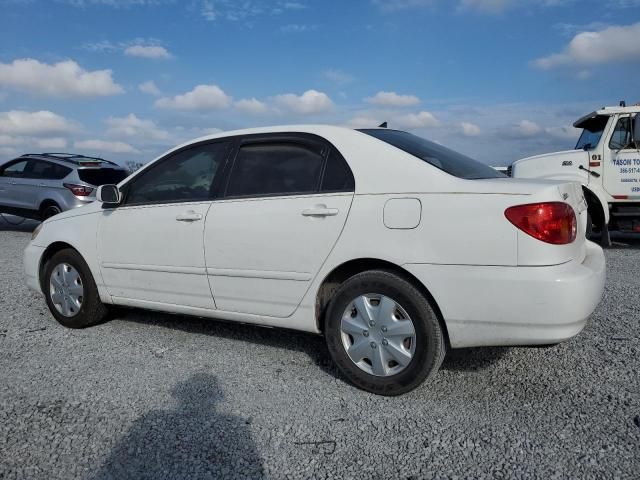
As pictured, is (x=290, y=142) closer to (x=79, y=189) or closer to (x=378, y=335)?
(x=378, y=335)

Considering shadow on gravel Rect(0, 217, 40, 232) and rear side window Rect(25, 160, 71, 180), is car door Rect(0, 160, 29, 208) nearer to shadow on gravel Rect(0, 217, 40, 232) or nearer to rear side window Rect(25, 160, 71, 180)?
rear side window Rect(25, 160, 71, 180)

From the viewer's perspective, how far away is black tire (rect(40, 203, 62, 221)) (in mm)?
11602

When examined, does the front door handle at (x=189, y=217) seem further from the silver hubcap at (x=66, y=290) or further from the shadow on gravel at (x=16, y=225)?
the shadow on gravel at (x=16, y=225)

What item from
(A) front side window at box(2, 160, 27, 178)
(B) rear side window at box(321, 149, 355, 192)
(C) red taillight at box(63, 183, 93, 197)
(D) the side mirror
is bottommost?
(C) red taillight at box(63, 183, 93, 197)

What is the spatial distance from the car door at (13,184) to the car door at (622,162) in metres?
11.6

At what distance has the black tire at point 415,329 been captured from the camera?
10.2 feet

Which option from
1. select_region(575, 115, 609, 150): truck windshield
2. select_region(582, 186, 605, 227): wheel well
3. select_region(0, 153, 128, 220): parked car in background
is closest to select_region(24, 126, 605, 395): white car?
select_region(582, 186, 605, 227): wheel well

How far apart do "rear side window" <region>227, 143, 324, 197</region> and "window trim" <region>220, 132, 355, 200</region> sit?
0.02m

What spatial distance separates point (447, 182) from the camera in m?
3.13

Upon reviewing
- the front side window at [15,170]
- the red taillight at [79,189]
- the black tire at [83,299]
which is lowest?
the black tire at [83,299]

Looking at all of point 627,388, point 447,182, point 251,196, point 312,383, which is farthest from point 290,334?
point 627,388

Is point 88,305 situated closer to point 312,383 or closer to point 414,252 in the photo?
point 312,383

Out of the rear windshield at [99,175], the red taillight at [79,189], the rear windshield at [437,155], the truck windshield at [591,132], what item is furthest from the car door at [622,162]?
the red taillight at [79,189]

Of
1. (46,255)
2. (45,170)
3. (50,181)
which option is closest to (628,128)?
(46,255)
